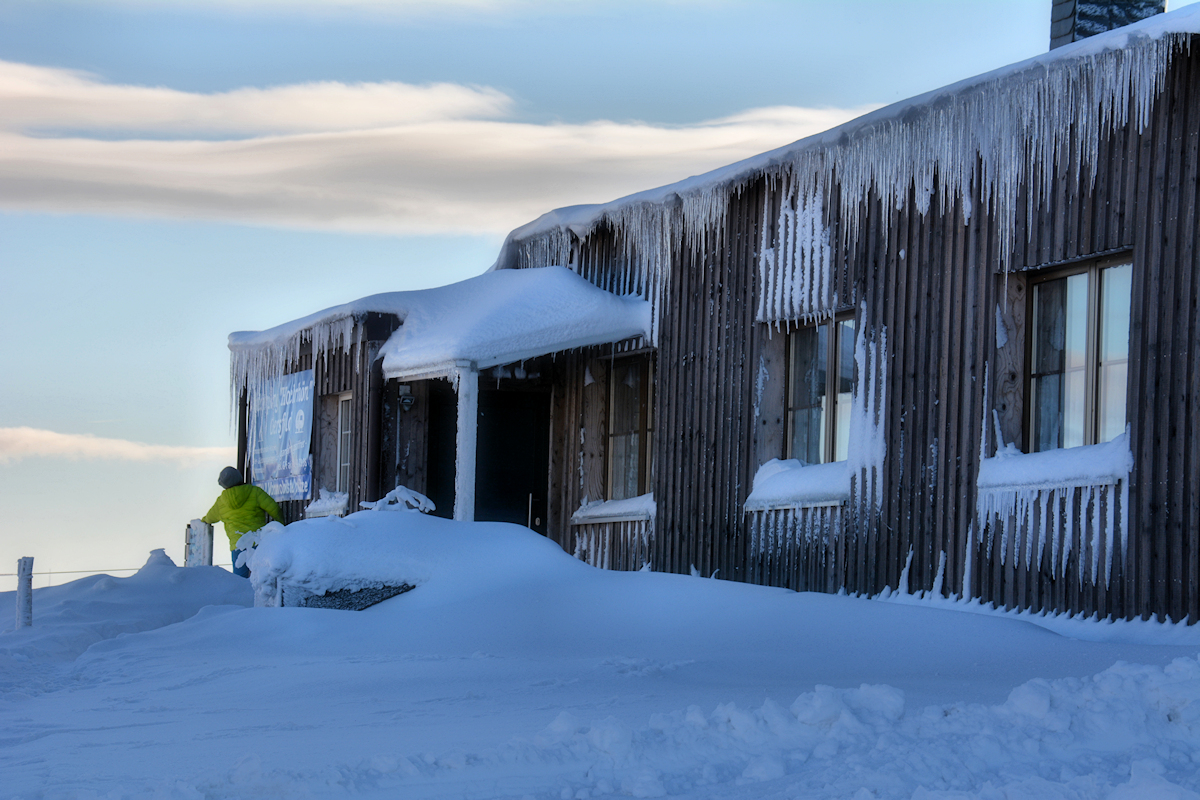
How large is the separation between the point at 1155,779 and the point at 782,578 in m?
5.79

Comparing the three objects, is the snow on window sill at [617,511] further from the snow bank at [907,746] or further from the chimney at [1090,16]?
the snow bank at [907,746]

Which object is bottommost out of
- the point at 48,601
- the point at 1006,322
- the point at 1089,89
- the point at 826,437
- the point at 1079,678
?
the point at 48,601

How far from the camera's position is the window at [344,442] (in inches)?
557

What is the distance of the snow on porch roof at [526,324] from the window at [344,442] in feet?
6.62

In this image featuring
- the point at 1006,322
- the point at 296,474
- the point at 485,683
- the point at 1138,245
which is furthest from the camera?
the point at 296,474

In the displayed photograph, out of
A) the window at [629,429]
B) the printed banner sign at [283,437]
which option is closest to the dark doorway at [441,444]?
the printed banner sign at [283,437]

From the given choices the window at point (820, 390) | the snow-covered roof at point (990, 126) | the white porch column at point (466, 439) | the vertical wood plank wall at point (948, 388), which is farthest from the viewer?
the white porch column at point (466, 439)

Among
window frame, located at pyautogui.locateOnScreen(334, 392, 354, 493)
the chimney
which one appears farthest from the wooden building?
the chimney

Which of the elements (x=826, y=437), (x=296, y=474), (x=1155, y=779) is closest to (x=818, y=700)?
(x=1155, y=779)

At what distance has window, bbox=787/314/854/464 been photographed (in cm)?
951

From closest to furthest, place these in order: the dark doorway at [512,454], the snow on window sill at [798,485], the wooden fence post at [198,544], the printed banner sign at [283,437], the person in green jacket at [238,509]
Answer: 1. the snow on window sill at [798,485]
2. the person in green jacket at [238,509]
3. the dark doorway at [512,454]
4. the printed banner sign at [283,437]
5. the wooden fence post at [198,544]

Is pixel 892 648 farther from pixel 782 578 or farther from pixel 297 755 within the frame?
pixel 297 755

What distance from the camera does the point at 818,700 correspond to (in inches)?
187

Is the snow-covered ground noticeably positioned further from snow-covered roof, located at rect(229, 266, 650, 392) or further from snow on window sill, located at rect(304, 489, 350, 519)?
snow on window sill, located at rect(304, 489, 350, 519)
